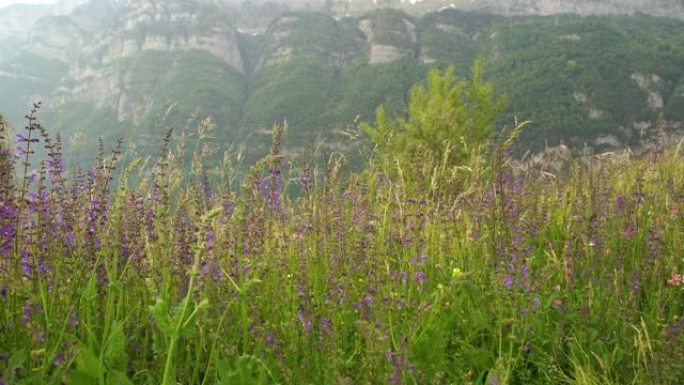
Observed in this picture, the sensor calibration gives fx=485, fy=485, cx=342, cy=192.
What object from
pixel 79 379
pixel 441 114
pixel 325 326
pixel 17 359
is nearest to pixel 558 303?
pixel 325 326

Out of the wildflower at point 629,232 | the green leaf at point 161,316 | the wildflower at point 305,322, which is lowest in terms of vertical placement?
the wildflower at point 629,232

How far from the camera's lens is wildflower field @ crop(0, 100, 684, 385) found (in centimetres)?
207

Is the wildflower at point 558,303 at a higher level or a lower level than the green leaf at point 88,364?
lower

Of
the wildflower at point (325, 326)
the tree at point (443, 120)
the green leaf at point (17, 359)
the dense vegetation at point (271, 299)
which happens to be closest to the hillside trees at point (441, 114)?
the tree at point (443, 120)

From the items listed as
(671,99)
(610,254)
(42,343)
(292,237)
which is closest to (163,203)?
(42,343)

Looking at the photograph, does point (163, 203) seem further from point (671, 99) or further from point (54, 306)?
point (671, 99)

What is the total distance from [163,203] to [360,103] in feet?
546

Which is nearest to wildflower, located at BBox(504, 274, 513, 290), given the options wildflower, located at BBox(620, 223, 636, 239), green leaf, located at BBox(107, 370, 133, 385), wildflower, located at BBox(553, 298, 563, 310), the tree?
wildflower, located at BBox(553, 298, 563, 310)

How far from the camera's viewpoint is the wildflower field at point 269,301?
2.07m

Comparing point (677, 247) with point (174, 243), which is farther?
point (677, 247)

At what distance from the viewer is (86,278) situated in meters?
2.60

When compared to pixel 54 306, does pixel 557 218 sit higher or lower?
lower

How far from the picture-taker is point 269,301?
3.04 m

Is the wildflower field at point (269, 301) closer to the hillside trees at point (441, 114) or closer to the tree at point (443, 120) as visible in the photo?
the hillside trees at point (441, 114)
